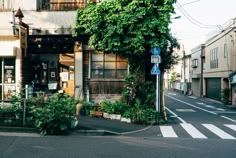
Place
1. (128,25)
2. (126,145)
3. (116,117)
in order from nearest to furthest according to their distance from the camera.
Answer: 1. (126,145)
2. (116,117)
3. (128,25)

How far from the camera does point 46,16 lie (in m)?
17.5

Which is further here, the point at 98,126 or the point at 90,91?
the point at 90,91

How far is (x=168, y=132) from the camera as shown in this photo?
1273 cm

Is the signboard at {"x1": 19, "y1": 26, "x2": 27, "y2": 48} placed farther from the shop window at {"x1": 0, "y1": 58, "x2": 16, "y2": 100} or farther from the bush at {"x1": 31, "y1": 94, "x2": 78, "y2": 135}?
the bush at {"x1": 31, "y1": 94, "x2": 78, "y2": 135}

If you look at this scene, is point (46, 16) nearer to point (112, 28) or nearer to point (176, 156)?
point (112, 28)

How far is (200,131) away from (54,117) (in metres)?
5.75

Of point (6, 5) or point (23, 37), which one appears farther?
point (6, 5)

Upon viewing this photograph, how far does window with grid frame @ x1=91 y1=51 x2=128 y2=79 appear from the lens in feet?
57.3

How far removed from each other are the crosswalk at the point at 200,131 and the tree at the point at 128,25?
4.09 m

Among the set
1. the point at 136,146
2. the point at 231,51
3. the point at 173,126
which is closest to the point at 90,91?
the point at 173,126

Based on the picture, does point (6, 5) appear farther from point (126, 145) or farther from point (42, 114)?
point (126, 145)

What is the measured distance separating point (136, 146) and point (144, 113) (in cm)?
510

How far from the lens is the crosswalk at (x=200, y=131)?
1197 centimetres

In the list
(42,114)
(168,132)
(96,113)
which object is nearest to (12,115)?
(42,114)
